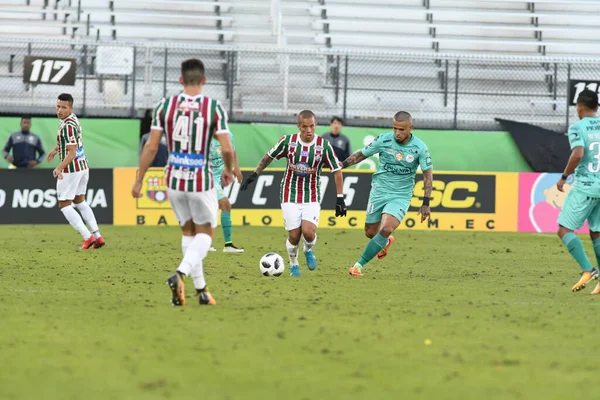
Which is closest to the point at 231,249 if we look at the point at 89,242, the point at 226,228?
the point at 226,228

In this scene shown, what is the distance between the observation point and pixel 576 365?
20.9 feet

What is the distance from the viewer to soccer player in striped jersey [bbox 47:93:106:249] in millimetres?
14898

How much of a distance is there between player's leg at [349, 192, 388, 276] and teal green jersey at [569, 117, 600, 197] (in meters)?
Answer: 2.57

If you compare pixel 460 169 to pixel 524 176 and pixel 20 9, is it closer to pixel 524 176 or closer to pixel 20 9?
pixel 524 176

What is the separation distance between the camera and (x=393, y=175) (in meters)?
12.5

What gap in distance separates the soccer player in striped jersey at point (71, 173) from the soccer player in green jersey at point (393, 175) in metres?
4.67

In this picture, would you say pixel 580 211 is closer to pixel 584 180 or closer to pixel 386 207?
pixel 584 180

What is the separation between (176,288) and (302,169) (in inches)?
148

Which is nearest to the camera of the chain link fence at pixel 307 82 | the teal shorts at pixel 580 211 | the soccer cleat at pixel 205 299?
the soccer cleat at pixel 205 299

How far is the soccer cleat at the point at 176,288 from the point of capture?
852 cm

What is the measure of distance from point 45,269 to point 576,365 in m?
7.62

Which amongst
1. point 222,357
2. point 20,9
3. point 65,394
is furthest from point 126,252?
point 20,9

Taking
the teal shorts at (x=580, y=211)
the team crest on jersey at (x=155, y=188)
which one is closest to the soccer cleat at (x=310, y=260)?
the teal shorts at (x=580, y=211)

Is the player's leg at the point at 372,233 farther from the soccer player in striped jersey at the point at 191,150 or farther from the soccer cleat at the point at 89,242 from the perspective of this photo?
the soccer cleat at the point at 89,242
